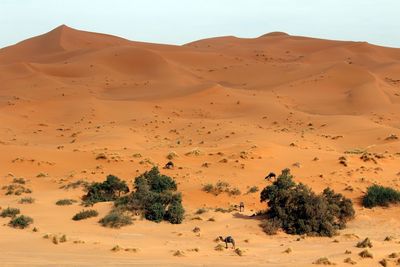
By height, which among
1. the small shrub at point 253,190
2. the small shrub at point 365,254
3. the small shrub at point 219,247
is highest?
the small shrub at point 253,190

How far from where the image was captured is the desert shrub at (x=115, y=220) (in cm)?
1560

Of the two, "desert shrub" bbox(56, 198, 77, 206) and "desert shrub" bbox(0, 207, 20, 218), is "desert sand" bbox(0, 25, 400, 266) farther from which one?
"desert shrub" bbox(0, 207, 20, 218)

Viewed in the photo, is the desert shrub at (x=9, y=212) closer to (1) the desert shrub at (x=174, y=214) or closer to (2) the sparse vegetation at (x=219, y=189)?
(1) the desert shrub at (x=174, y=214)

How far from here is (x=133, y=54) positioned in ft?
239

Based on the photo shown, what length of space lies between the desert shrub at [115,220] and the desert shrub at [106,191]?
10.3 feet

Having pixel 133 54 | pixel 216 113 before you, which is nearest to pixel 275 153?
pixel 216 113

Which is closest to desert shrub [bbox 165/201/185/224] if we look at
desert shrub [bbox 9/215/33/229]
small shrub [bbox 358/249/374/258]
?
desert shrub [bbox 9/215/33/229]

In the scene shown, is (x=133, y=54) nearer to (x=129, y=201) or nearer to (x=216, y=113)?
(x=216, y=113)

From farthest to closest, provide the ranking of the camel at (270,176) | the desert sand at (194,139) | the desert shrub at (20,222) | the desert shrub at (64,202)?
the camel at (270,176), the desert shrub at (64,202), the desert shrub at (20,222), the desert sand at (194,139)

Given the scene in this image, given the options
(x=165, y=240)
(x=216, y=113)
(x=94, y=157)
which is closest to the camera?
(x=165, y=240)

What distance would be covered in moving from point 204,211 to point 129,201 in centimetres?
231

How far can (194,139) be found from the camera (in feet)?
117

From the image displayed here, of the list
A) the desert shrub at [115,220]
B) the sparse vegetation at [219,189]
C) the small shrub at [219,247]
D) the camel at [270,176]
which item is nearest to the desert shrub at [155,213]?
the desert shrub at [115,220]

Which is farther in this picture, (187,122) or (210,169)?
(187,122)
